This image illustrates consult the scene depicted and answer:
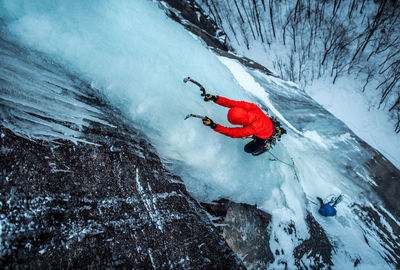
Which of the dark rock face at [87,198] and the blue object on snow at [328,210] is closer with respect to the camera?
the dark rock face at [87,198]

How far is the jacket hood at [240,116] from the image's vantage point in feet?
7.92

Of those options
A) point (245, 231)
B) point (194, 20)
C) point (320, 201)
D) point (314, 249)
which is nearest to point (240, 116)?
point (245, 231)

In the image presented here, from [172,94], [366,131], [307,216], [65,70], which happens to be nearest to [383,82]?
[366,131]

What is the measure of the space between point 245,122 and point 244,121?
3cm

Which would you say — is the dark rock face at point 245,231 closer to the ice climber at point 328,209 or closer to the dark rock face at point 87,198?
the dark rock face at point 87,198

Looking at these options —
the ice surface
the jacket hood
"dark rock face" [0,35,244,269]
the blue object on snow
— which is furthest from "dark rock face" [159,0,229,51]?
the blue object on snow

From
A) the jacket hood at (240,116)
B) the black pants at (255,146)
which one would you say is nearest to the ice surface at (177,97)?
the black pants at (255,146)

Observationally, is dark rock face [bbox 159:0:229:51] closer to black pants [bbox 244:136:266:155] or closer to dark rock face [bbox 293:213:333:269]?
black pants [bbox 244:136:266:155]

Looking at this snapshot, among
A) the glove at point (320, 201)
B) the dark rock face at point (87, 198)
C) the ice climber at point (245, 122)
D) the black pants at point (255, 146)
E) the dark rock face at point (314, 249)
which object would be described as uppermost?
the ice climber at point (245, 122)

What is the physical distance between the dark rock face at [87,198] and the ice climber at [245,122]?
889 mm

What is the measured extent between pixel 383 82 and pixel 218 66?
812cm

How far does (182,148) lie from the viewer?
2.49 meters

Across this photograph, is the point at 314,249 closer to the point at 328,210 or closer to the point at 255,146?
the point at 328,210

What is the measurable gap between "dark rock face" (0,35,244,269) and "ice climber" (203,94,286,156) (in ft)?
2.92
